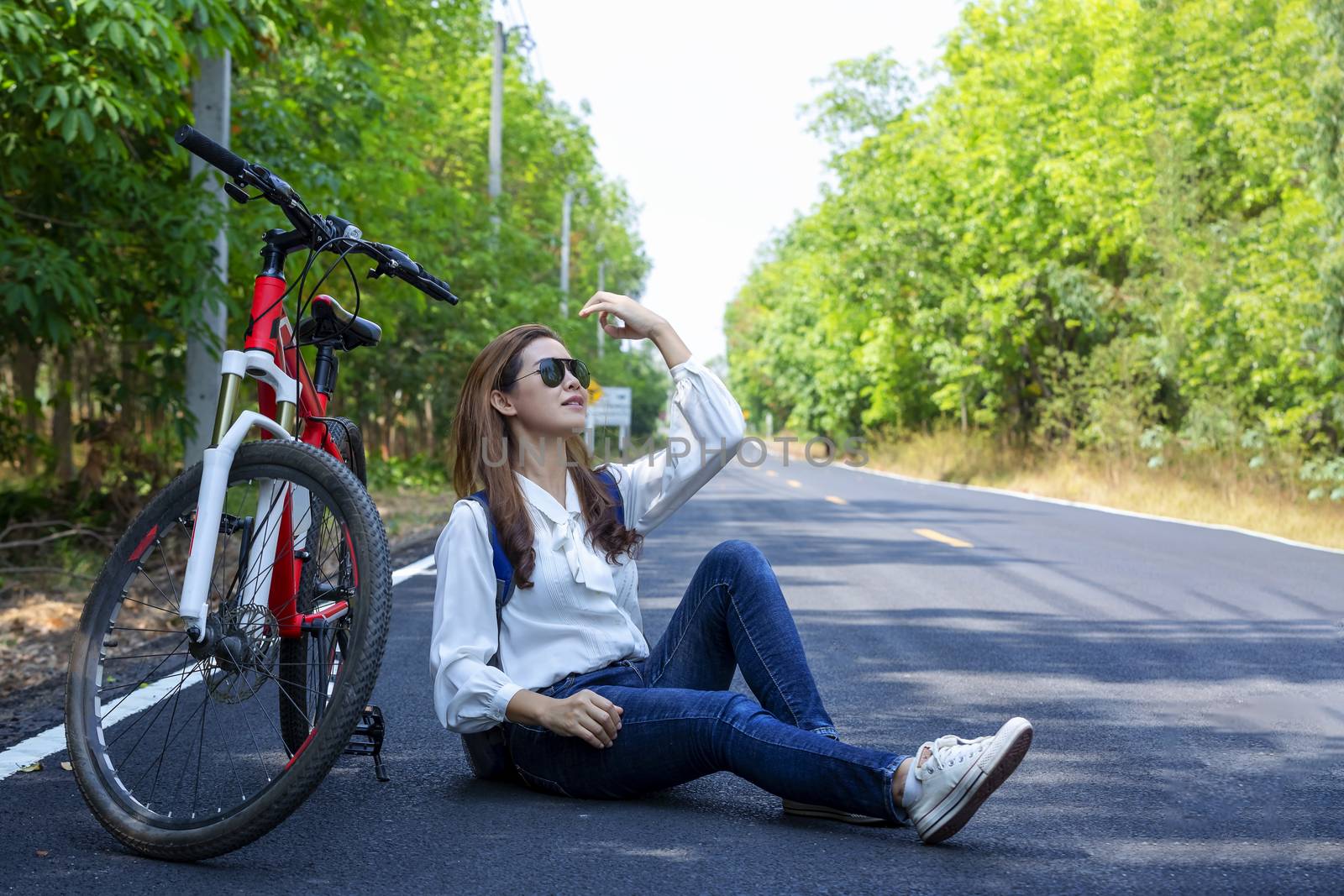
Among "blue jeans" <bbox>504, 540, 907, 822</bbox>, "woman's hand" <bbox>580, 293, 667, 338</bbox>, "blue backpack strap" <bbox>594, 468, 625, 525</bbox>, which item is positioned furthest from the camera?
"blue backpack strap" <bbox>594, 468, 625, 525</bbox>

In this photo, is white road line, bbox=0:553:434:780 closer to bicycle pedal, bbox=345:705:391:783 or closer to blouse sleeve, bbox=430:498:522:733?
bicycle pedal, bbox=345:705:391:783

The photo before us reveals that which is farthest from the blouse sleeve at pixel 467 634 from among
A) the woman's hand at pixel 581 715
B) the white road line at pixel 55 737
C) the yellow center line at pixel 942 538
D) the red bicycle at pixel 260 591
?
the yellow center line at pixel 942 538

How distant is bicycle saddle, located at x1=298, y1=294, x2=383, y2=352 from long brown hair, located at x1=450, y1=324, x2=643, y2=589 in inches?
14.4

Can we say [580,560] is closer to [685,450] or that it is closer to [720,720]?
[685,450]

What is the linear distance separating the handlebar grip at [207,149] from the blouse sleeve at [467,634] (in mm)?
1005

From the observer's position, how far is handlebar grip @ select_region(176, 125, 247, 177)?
11.7 feet

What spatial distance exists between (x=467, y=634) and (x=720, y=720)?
2.14 feet

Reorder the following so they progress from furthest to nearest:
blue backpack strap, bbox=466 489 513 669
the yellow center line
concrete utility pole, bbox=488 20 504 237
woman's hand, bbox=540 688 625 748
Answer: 1. concrete utility pole, bbox=488 20 504 237
2. the yellow center line
3. blue backpack strap, bbox=466 489 513 669
4. woman's hand, bbox=540 688 625 748

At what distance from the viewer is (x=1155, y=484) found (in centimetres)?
2319

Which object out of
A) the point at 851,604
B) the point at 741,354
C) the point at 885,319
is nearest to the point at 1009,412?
the point at 885,319

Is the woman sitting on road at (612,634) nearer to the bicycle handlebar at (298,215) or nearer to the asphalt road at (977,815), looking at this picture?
the asphalt road at (977,815)

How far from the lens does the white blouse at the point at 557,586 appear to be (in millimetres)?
3633

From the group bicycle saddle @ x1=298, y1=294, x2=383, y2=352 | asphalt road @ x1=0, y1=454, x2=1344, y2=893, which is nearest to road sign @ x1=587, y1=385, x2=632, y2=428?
asphalt road @ x1=0, y1=454, x2=1344, y2=893

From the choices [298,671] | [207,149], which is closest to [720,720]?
[298,671]
